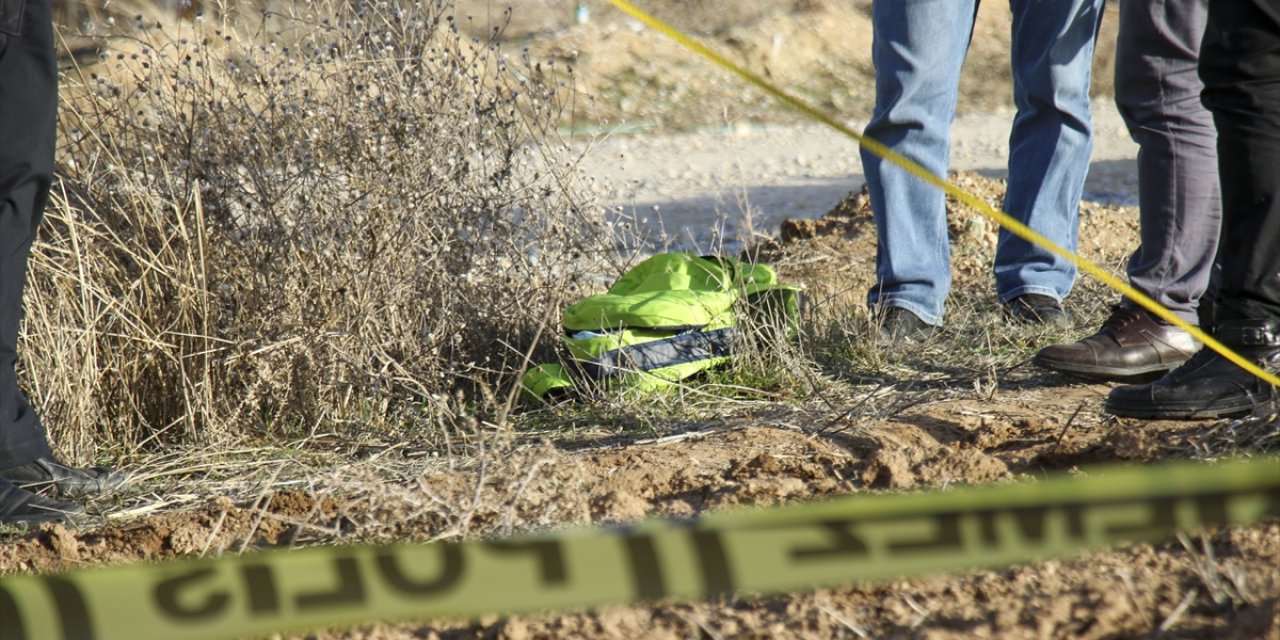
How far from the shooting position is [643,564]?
1.69 metres

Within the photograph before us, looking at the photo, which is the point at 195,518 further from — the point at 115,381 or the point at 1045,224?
the point at 1045,224

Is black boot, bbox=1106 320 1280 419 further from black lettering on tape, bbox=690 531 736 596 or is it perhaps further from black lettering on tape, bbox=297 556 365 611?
black lettering on tape, bbox=297 556 365 611

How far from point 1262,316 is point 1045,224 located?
1367 millimetres

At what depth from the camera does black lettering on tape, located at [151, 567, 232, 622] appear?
1687 millimetres

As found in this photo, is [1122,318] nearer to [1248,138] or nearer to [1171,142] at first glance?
[1171,142]

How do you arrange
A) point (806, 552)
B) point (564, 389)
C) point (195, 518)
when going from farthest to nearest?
point (564, 389), point (195, 518), point (806, 552)

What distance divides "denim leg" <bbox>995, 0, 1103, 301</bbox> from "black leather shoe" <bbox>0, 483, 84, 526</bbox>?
2.71m

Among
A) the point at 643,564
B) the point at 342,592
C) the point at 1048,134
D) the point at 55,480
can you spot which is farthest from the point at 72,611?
the point at 1048,134

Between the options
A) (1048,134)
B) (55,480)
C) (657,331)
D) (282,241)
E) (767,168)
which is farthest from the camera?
(767,168)

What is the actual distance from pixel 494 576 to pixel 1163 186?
2.13 metres

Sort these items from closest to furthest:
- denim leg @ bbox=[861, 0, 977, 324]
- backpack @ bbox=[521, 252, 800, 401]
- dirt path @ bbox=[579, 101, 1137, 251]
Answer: backpack @ bbox=[521, 252, 800, 401], denim leg @ bbox=[861, 0, 977, 324], dirt path @ bbox=[579, 101, 1137, 251]

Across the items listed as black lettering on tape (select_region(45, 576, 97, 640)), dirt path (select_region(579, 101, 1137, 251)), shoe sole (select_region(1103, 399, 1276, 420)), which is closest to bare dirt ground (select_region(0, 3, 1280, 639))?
shoe sole (select_region(1103, 399, 1276, 420))

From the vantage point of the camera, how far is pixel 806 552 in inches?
67.0

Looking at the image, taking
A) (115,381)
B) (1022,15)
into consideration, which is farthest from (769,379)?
(115,381)
